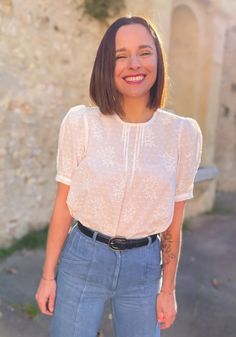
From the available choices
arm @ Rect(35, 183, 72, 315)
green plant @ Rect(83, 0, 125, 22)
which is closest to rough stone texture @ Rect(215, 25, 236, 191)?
green plant @ Rect(83, 0, 125, 22)

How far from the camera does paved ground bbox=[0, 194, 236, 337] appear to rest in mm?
2758

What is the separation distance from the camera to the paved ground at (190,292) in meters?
2.76

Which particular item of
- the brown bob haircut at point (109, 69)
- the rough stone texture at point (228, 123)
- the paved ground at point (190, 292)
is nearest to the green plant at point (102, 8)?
the paved ground at point (190, 292)

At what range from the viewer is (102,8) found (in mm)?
4152

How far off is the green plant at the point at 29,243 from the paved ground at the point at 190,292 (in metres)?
0.08

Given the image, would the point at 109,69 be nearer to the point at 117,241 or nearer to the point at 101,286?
the point at 117,241

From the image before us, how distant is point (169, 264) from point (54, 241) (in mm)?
466

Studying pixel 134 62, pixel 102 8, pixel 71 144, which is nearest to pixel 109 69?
pixel 134 62

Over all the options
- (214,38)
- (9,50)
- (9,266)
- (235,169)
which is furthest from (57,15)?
(235,169)

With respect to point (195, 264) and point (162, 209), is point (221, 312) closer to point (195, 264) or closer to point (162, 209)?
point (195, 264)

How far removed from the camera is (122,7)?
4297 mm

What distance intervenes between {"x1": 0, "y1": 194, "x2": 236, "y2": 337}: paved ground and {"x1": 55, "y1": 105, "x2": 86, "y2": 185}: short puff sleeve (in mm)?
1709

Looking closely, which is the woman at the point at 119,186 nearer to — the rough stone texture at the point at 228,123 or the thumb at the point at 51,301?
the thumb at the point at 51,301

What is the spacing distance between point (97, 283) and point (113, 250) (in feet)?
0.45
